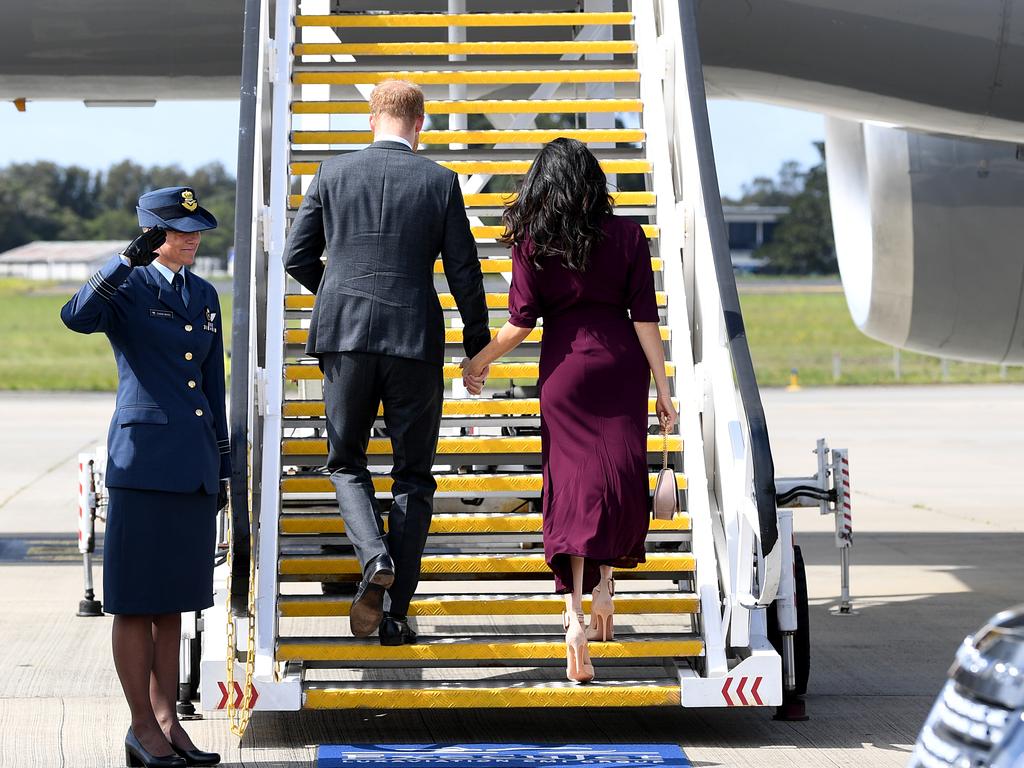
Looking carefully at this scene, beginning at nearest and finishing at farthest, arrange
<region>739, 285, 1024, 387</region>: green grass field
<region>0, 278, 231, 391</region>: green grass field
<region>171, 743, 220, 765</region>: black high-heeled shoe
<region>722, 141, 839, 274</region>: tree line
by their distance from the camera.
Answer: <region>171, 743, 220, 765</region>: black high-heeled shoe, <region>0, 278, 231, 391</region>: green grass field, <region>739, 285, 1024, 387</region>: green grass field, <region>722, 141, 839, 274</region>: tree line

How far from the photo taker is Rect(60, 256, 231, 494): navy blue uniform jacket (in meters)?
4.88

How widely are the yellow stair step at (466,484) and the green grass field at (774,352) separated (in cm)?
2924

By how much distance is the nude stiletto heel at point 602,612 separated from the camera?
5.37m

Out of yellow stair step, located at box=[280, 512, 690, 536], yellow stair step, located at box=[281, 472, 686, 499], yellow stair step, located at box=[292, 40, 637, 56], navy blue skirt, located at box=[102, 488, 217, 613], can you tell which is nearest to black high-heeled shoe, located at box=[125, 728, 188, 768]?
navy blue skirt, located at box=[102, 488, 217, 613]

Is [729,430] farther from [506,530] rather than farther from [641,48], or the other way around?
[641,48]

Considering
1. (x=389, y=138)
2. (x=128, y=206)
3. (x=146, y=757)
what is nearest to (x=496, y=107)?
(x=389, y=138)

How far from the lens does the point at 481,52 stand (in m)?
7.45

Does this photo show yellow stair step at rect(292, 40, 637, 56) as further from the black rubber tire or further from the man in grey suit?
the black rubber tire

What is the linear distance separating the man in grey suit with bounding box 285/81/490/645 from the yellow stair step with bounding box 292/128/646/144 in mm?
1782

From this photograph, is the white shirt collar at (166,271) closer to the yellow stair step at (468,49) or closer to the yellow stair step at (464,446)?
the yellow stair step at (464,446)

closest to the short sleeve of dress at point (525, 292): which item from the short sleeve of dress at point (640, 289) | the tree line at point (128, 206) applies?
the short sleeve of dress at point (640, 289)

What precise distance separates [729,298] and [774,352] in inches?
1724

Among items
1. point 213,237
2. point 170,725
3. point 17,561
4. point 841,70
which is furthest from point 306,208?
point 213,237

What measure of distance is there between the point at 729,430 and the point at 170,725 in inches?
87.0
